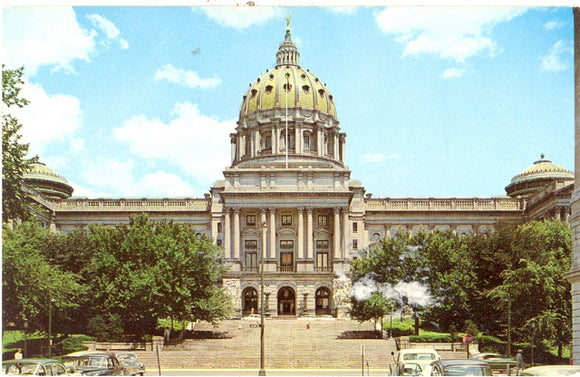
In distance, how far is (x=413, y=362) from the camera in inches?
1246

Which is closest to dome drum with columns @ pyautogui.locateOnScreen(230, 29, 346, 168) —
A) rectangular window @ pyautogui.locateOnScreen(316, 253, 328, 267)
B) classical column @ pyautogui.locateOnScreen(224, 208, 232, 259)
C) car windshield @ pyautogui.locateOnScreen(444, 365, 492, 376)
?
classical column @ pyautogui.locateOnScreen(224, 208, 232, 259)

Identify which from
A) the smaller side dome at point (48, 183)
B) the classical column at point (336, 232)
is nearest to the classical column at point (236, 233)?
the classical column at point (336, 232)

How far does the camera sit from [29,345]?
4662cm

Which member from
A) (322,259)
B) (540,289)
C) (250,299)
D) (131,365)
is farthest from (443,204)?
(131,365)

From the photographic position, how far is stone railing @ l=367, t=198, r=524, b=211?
9806cm

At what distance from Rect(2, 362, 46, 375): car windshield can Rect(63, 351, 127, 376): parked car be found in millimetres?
3329

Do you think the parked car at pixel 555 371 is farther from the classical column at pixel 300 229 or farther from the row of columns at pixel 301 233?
the classical column at pixel 300 229

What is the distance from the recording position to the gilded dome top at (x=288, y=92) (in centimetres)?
11419

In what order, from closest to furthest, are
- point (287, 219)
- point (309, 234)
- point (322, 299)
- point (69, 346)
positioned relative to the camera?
point (69, 346) < point (322, 299) < point (309, 234) < point (287, 219)

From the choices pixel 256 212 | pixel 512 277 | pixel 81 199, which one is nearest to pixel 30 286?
pixel 512 277

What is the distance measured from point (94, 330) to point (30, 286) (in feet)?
35.8

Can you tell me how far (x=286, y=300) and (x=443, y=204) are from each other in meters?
26.9

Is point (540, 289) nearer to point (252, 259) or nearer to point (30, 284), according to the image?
point (30, 284)

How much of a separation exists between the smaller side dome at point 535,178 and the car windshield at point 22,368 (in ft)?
262
